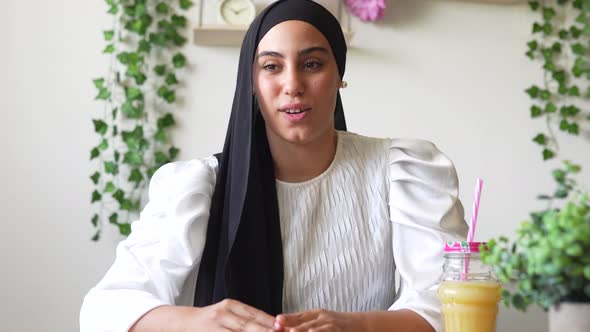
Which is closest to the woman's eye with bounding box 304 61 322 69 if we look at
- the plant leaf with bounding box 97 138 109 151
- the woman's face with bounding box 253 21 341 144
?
the woman's face with bounding box 253 21 341 144

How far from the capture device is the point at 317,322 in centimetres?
135

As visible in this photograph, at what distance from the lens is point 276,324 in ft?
4.37

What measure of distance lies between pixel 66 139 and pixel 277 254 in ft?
5.00

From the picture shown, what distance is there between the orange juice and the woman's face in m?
0.78

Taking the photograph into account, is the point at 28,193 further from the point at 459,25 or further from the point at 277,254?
the point at 459,25

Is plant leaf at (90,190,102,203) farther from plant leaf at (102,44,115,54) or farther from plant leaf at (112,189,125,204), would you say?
plant leaf at (102,44,115,54)

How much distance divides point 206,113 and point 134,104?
0.91 ft

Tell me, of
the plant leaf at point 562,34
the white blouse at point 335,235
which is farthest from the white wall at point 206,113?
the white blouse at point 335,235

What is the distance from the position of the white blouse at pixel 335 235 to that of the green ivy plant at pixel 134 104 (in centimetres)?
121

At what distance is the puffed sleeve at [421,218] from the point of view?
161cm

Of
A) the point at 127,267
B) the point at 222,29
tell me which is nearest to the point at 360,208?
the point at 127,267

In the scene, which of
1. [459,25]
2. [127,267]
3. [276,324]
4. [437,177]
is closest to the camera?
[276,324]

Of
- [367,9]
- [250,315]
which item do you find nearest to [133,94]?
[367,9]

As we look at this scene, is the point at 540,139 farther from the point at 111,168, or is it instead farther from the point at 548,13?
the point at 111,168
